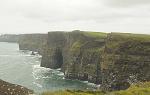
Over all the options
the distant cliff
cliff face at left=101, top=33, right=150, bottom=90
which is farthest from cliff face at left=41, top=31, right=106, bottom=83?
cliff face at left=101, top=33, right=150, bottom=90

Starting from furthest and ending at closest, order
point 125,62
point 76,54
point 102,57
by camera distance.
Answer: point 76,54 < point 102,57 < point 125,62

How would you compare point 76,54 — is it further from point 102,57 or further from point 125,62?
point 125,62

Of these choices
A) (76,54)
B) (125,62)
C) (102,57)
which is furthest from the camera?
(76,54)

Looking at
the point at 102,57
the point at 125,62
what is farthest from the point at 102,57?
the point at 125,62

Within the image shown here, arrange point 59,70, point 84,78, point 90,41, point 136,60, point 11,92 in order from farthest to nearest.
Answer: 1. point 59,70
2. point 90,41
3. point 84,78
4. point 136,60
5. point 11,92

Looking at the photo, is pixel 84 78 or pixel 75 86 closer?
pixel 75 86

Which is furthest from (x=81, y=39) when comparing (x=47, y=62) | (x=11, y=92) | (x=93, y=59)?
(x=11, y=92)

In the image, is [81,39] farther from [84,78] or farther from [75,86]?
[75,86]

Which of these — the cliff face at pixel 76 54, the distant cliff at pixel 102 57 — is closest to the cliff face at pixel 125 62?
the distant cliff at pixel 102 57

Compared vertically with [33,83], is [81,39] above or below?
above
